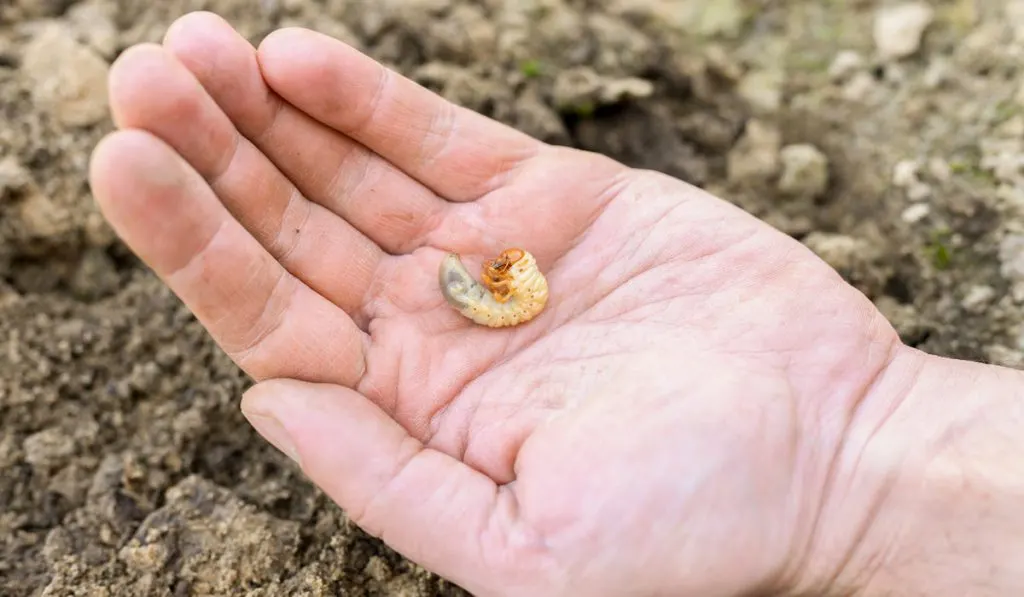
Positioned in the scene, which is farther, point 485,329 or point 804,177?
point 804,177

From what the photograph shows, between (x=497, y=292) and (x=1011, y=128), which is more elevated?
A: (x=1011, y=128)

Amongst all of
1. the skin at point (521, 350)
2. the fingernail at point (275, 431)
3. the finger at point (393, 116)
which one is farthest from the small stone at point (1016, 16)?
the fingernail at point (275, 431)

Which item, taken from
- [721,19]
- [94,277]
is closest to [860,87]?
[721,19]

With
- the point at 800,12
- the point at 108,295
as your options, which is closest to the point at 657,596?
the point at 108,295

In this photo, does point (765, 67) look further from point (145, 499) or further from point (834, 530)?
point (145, 499)

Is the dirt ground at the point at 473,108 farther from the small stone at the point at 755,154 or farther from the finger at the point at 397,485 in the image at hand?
the finger at the point at 397,485

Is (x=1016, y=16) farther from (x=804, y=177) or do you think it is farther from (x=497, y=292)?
(x=497, y=292)

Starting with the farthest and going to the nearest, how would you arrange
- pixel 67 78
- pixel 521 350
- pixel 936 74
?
1. pixel 936 74
2. pixel 67 78
3. pixel 521 350
